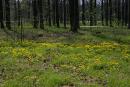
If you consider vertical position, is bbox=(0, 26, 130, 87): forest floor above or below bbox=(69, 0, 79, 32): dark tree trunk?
below

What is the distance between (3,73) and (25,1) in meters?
58.1

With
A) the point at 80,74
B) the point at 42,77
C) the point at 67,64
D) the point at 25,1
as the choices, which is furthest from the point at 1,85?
the point at 25,1

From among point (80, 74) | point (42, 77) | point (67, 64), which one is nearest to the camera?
point (42, 77)

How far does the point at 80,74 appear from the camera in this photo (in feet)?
37.7

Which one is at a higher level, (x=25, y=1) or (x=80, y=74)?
(x=25, y=1)

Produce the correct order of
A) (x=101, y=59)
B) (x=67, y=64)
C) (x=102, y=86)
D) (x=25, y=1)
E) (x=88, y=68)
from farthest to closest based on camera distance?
(x=25, y=1) → (x=101, y=59) → (x=67, y=64) → (x=88, y=68) → (x=102, y=86)

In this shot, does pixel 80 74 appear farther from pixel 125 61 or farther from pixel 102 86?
pixel 125 61

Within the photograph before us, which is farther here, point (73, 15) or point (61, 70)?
point (73, 15)

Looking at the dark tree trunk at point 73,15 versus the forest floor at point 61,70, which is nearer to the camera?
the forest floor at point 61,70

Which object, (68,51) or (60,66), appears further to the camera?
(68,51)

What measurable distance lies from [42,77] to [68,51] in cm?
663

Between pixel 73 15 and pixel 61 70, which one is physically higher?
pixel 73 15

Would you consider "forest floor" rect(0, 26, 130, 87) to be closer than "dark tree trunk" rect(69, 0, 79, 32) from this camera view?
Yes

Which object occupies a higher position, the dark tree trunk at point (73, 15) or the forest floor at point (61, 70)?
the dark tree trunk at point (73, 15)
